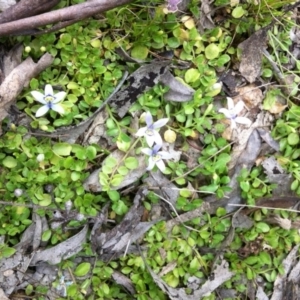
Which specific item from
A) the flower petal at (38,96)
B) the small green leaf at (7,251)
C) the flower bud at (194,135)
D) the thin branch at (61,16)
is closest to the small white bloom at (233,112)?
the flower bud at (194,135)

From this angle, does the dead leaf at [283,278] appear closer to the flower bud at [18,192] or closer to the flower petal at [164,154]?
the flower petal at [164,154]

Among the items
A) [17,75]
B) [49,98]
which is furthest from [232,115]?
[17,75]

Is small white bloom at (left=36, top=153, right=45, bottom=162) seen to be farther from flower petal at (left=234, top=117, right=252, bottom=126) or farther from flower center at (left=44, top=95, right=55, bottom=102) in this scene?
flower petal at (left=234, top=117, right=252, bottom=126)

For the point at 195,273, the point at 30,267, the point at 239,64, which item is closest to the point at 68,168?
the point at 30,267

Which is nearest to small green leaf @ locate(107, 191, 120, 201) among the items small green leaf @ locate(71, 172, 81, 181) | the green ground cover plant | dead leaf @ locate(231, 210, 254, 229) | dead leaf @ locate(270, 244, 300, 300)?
the green ground cover plant

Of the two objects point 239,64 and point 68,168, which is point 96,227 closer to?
point 68,168

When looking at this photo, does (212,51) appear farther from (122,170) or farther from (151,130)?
(122,170)
